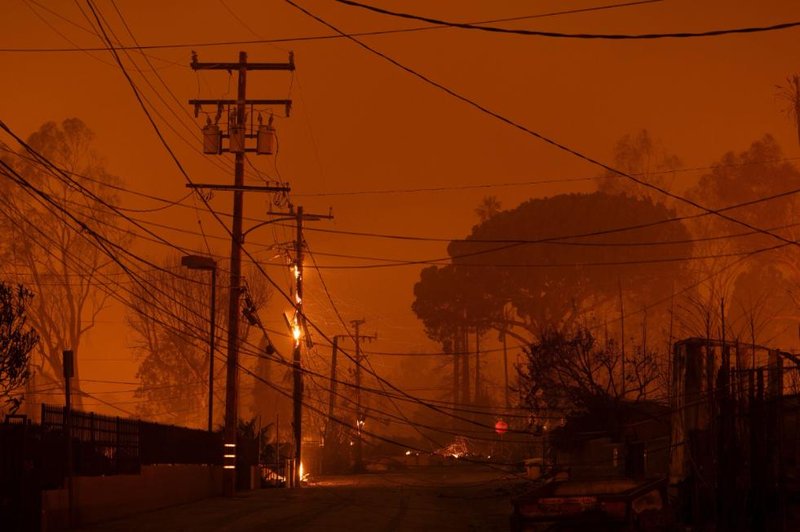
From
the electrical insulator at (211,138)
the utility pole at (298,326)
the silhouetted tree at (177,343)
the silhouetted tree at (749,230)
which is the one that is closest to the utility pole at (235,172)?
the electrical insulator at (211,138)

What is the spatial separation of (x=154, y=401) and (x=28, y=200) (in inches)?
629

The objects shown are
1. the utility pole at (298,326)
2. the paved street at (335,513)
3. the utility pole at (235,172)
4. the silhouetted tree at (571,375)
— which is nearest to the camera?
the paved street at (335,513)

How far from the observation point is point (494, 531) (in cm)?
2383

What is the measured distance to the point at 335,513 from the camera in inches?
1062

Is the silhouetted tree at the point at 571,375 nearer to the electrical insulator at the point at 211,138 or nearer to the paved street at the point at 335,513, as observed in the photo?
the paved street at the point at 335,513

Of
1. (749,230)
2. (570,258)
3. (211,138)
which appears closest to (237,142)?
(211,138)

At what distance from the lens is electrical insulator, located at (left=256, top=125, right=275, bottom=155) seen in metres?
35.9

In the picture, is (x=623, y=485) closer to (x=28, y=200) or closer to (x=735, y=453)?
(x=735, y=453)

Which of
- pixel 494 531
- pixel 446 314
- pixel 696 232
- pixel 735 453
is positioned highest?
pixel 696 232

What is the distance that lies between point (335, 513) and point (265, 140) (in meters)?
13.4

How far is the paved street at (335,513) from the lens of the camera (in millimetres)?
23094

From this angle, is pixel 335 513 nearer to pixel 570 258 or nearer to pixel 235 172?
pixel 235 172

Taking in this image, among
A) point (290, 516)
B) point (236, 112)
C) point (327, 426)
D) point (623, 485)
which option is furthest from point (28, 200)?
point (623, 485)

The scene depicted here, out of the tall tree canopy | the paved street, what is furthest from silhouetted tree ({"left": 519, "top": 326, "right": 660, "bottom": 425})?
the tall tree canopy
